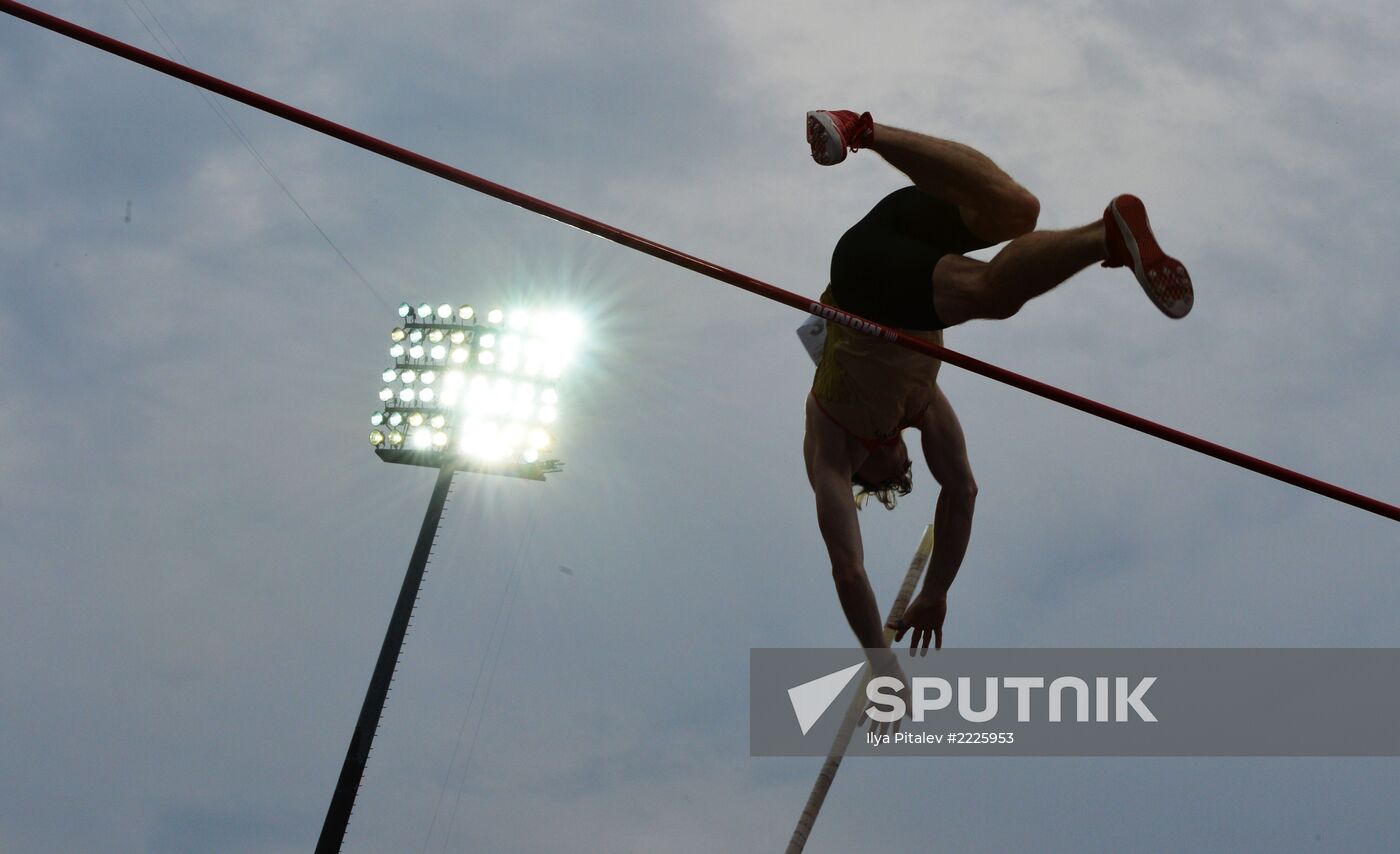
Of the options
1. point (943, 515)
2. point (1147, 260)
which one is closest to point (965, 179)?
point (1147, 260)

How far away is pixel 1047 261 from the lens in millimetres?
3777

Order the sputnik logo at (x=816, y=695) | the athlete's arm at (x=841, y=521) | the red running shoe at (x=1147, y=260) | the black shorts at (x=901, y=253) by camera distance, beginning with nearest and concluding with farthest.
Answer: the red running shoe at (x=1147, y=260) → the black shorts at (x=901, y=253) → the athlete's arm at (x=841, y=521) → the sputnik logo at (x=816, y=695)

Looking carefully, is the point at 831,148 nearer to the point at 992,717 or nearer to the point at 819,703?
the point at 819,703

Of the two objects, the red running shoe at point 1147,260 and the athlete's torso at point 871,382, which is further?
the athlete's torso at point 871,382

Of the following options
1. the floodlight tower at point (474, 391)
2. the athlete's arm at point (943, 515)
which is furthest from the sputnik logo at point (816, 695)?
the floodlight tower at point (474, 391)

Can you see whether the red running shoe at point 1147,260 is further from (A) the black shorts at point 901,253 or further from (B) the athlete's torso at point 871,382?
(B) the athlete's torso at point 871,382

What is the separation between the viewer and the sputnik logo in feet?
20.7

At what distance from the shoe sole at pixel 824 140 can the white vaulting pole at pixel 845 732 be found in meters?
1.95

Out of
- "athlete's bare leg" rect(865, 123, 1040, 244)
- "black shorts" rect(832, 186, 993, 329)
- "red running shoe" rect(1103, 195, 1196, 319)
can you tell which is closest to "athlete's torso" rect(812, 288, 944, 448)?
"black shorts" rect(832, 186, 993, 329)

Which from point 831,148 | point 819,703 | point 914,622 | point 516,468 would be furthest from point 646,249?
point 516,468

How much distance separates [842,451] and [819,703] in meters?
1.97

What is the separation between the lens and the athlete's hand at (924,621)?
5.29 meters

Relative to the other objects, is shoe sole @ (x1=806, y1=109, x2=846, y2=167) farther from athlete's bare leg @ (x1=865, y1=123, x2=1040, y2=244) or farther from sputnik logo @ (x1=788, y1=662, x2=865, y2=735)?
sputnik logo @ (x1=788, y1=662, x2=865, y2=735)

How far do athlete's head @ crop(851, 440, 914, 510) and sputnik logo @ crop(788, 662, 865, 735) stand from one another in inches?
55.4
